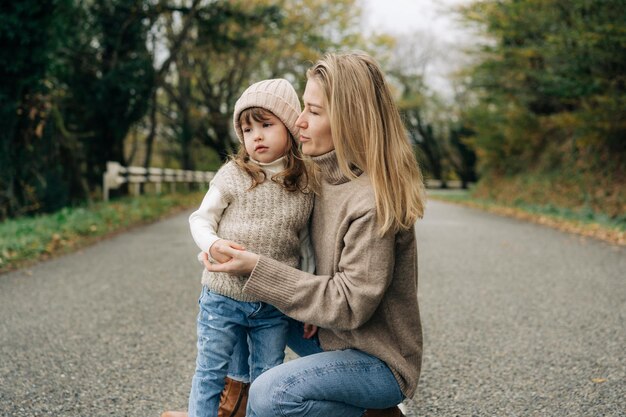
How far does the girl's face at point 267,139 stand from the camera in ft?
7.91

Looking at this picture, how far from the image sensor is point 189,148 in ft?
76.9

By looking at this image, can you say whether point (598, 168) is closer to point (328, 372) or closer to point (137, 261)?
point (137, 261)

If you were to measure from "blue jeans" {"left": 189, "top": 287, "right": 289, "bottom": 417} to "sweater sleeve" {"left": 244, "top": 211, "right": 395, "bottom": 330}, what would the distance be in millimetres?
235

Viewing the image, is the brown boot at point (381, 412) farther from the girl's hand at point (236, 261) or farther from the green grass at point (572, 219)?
the green grass at point (572, 219)

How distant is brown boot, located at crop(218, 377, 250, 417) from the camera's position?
7.89 feet

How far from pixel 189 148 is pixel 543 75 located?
13527 mm

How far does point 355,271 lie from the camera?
80.7 inches

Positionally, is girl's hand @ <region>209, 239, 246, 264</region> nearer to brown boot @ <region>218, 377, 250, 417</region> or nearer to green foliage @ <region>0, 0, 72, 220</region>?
brown boot @ <region>218, 377, 250, 417</region>

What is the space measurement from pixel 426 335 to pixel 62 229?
6.03 m

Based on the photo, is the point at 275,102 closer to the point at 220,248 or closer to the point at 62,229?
the point at 220,248

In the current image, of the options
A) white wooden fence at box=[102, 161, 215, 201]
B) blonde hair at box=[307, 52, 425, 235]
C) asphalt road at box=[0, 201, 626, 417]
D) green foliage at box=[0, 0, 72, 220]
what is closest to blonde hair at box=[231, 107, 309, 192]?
blonde hair at box=[307, 52, 425, 235]

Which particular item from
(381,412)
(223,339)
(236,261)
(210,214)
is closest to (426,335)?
(381,412)

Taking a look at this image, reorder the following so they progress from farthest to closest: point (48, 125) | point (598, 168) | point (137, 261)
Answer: point (598, 168) → point (48, 125) → point (137, 261)

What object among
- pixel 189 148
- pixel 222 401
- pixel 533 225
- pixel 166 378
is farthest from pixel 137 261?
pixel 189 148
